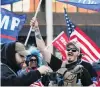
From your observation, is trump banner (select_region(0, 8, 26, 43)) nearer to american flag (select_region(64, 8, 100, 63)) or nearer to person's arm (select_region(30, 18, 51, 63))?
american flag (select_region(64, 8, 100, 63))

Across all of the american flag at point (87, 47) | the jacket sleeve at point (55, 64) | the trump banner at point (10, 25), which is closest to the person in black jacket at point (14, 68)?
the jacket sleeve at point (55, 64)

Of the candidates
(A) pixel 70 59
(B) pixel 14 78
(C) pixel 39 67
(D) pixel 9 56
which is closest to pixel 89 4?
(A) pixel 70 59

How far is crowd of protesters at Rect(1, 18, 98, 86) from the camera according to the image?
3463 millimetres

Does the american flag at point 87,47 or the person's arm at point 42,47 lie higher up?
the person's arm at point 42,47

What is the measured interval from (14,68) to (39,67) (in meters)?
0.20

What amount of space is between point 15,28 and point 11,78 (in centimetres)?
460

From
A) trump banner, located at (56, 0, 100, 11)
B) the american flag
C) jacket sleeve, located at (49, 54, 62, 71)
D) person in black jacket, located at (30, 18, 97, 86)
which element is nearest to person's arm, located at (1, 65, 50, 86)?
person in black jacket, located at (30, 18, 97, 86)

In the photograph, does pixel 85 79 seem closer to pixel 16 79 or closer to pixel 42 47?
pixel 42 47

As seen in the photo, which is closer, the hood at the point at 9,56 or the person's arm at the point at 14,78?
the person's arm at the point at 14,78

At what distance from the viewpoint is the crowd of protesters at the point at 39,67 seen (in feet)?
11.4

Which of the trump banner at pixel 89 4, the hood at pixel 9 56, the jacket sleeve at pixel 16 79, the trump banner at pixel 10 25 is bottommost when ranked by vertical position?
the trump banner at pixel 10 25

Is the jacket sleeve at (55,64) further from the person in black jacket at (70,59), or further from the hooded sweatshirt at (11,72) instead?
the hooded sweatshirt at (11,72)

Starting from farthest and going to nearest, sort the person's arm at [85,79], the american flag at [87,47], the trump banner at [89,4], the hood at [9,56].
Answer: the trump banner at [89,4]
the american flag at [87,47]
the person's arm at [85,79]
the hood at [9,56]

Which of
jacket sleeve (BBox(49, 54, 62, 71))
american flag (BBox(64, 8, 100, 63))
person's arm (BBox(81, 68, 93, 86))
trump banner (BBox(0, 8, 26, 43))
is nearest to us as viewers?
person's arm (BBox(81, 68, 93, 86))
